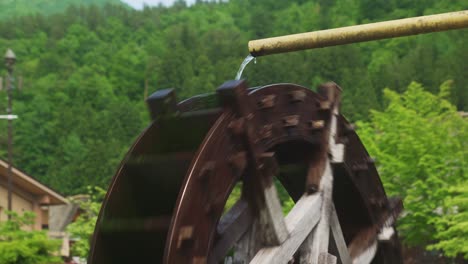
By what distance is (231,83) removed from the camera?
218 inches

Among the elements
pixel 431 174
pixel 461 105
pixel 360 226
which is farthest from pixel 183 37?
pixel 360 226

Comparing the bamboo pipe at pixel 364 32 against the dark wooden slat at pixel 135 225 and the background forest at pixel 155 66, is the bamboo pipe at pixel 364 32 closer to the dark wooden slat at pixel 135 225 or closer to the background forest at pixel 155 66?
the dark wooden slat at pixel 135 225

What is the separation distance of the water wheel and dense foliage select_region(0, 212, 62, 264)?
57.0 ft

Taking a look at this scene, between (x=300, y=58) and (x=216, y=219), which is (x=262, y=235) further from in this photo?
(x=300, y=58)

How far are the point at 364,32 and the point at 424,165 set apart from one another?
70.9ft

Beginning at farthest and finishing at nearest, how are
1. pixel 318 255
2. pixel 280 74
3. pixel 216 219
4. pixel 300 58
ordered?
1. pixel 300 58
2. pixel 280 74
3. pixel 318 255
4. pixel 216 219

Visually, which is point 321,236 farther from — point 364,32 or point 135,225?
point 364,32

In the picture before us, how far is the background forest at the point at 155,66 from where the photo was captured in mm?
83000

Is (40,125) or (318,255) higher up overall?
(318,255)

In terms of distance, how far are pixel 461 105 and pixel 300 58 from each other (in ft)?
66.5

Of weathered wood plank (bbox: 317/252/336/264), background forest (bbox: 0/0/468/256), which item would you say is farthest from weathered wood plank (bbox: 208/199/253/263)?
background forest (bbox: 0/0/468/256)

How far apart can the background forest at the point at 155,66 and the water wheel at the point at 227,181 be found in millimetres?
50041

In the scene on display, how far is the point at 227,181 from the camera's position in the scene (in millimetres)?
5402

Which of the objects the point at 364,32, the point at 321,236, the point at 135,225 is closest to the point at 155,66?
the point at 321,236
